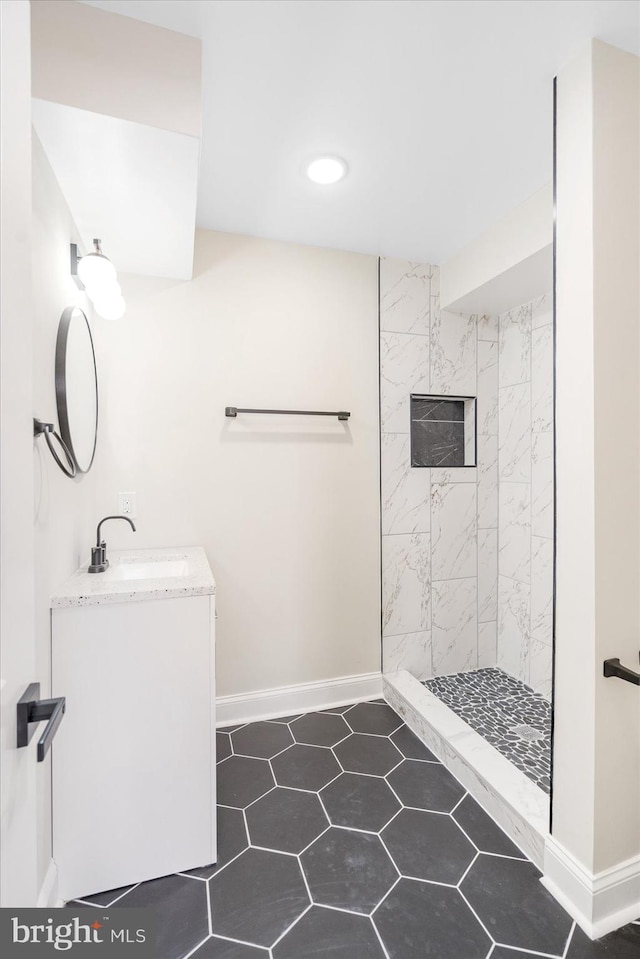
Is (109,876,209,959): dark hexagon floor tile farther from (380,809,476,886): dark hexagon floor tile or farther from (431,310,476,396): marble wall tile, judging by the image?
(431,310,476,396): marble wall tile

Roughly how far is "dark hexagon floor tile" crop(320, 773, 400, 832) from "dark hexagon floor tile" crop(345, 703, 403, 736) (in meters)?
0.35

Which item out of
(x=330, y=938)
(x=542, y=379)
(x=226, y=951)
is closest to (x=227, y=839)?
(x=226, y=951)

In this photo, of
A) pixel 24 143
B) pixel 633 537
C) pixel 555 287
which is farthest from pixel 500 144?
pixel 24 143

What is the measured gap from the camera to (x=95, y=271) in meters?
1.49

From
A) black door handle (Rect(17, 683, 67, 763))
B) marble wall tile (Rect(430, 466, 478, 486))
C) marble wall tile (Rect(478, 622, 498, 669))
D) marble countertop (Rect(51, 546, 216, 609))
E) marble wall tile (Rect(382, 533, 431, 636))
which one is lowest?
marble wall tile (Rect(478, 622, 498, 669))

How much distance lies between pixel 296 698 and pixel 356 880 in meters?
1.01

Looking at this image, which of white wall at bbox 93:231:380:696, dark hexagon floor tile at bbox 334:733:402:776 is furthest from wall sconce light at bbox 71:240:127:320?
dark hexagon floor tile at bbox 334:733:402:776

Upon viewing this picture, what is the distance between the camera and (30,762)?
0.67 meters

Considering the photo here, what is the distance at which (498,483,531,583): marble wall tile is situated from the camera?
2576mm

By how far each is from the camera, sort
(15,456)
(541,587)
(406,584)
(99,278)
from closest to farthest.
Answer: (15,456) < (99,278) < (541,587) < (406,584)

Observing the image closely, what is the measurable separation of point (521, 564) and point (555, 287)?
1717 millimetres

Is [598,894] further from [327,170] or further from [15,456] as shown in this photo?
[327,170]

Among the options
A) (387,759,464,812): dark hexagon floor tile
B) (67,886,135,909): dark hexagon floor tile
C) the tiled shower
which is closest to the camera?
(67,886,135,909): dark hexagon floor tile

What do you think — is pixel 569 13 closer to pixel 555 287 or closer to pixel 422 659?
pixel 555 287
